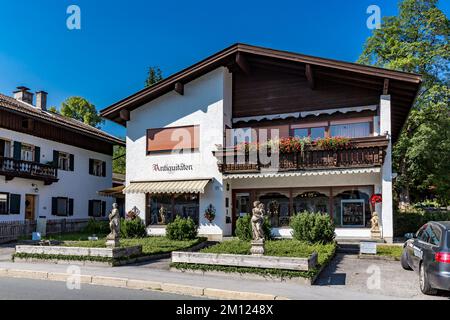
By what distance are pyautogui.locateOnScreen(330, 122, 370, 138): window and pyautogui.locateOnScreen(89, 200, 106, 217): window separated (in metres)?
19.1

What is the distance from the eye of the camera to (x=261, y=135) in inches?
883

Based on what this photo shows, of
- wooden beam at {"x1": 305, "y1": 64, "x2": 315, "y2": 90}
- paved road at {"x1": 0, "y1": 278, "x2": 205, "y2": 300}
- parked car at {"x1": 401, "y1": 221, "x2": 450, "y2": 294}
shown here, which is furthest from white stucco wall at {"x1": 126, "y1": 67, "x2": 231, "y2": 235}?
parked car at {"x1": 401, "y1": 221, "x2": 450, "y2": 294}

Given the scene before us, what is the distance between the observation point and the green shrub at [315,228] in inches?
664

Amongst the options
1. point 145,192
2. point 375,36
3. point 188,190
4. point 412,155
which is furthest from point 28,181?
point 375,36

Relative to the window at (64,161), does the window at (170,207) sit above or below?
below

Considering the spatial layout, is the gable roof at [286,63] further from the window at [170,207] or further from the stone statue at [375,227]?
the stone statue at [375,227]

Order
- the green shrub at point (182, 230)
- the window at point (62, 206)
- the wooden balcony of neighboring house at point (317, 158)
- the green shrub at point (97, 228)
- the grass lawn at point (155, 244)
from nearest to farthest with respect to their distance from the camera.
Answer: the grass lawn at point (155, 244), the wooden balcony of neighboring house at point (317, 158), the green shrub at point (182, 230), the green shrub at point (97, 228), the window at point (62, 206)

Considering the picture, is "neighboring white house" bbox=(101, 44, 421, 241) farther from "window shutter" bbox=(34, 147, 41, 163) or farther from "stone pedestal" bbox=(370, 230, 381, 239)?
"window shutter" bbox=(34, 147, 41, 163)

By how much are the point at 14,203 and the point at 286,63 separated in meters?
17.4

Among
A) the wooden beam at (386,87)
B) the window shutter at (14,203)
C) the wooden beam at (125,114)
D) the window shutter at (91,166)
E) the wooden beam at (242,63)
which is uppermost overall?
the wooden beam at (242,63)

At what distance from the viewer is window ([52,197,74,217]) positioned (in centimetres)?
2789

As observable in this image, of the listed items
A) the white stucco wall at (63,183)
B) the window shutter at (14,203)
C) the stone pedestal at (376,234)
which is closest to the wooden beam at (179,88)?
the white stucco wall at (63,183)

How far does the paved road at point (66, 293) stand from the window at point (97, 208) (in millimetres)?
20667

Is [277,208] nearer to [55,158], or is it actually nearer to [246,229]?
[246,229]
